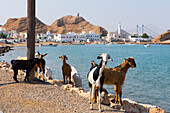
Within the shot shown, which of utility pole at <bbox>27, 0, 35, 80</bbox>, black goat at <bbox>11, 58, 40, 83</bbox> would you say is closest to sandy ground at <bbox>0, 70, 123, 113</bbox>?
black goat at <bbox>11, 58, 40, 83</bbox>

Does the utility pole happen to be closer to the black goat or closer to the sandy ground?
the black goat

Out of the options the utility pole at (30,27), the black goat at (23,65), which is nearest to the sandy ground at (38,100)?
the black goat at (23,65)

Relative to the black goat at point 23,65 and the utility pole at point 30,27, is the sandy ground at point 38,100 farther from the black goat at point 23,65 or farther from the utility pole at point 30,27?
the utility pole at point 30,27

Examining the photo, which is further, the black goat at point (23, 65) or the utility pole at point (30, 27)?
the utility pole at point (30, 27)

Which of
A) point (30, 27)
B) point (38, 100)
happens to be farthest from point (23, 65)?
point (38, 100)

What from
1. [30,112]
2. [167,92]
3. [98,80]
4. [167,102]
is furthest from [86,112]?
[167,92]

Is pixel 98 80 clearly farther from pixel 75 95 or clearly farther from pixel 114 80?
pixel 75 95

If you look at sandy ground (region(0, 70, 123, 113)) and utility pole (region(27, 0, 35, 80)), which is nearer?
sandy ground (region(0, 70, 123, 113))

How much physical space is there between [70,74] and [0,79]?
468cm

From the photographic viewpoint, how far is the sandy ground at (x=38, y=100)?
793cm

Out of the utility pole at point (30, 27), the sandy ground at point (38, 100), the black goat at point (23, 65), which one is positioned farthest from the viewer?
the utility pole at point (30, 27)

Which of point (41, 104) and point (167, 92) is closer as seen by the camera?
point (41, 104)

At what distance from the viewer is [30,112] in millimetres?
7520

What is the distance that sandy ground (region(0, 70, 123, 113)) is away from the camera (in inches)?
312
